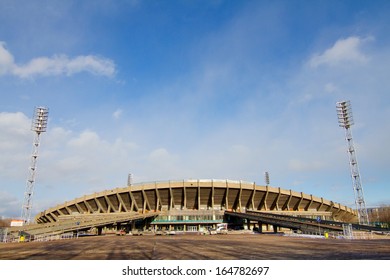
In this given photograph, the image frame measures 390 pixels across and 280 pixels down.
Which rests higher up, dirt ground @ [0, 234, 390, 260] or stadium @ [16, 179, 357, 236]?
stadium @ [16, 179, 357, 236]

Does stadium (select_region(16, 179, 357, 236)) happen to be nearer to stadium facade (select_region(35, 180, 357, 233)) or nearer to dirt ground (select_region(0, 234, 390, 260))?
stadium facade (select_region(35, 180, 357, 233))

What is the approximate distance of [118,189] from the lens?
81.6 meters

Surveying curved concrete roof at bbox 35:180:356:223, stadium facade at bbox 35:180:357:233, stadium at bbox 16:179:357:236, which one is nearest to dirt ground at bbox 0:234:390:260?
stadium at bbox 16:179:357:236

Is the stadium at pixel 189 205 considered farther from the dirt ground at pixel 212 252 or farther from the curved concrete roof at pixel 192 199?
the dirt ground at pixel 212 252

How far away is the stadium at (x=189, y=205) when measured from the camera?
79.1 meters

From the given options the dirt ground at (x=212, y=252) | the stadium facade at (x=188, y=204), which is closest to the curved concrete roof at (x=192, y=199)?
the stadium facade at (x=188, y=204)

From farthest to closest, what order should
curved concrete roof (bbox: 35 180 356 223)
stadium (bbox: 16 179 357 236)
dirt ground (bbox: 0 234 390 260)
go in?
curved concrete roof (bbox: 35 180 356 223) → stadium (bbox: 16 179 357 236) → dirt ground (bbox: 0 234 390 260)

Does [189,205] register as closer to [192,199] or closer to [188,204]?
[188,204]

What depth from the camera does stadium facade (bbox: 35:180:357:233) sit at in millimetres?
79250

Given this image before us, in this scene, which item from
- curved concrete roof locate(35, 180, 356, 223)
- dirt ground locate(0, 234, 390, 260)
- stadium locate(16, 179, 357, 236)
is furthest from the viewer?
curved concrete roof locate(35, 180, 356, 223)
